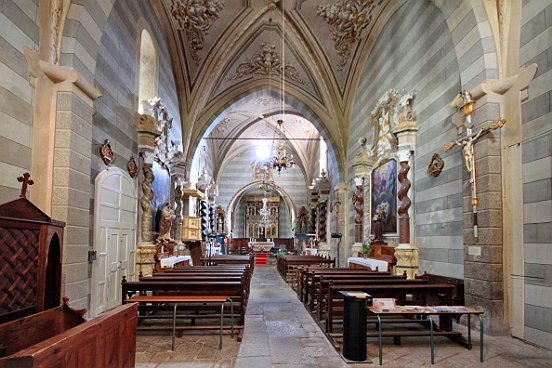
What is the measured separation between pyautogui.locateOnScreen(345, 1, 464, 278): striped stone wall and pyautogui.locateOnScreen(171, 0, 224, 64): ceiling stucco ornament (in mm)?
4997

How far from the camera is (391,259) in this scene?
9102 mm

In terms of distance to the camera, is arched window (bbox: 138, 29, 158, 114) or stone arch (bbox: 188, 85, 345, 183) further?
stone arch (bbox: 188, 85, 345, 183)

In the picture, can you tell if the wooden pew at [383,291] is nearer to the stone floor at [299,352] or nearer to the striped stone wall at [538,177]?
the stone floor at [299,352]

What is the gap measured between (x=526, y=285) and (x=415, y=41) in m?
5.58

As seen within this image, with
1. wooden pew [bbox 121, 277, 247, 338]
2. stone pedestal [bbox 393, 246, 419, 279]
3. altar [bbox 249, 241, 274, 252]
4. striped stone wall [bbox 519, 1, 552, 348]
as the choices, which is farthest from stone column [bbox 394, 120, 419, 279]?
altar [bbox 249, 241, 274, 252]

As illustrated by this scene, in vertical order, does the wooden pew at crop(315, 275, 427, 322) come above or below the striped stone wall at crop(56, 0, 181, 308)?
below

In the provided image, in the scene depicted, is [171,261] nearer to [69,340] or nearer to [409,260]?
[409,260]

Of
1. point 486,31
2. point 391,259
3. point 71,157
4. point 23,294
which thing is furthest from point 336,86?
point 23,294

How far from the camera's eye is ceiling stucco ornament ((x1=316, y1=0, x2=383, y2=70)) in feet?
38.1

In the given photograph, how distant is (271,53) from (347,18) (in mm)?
3264

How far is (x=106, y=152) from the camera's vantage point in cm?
723

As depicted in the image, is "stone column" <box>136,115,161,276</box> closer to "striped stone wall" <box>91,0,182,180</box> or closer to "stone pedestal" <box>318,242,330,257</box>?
"striped stone wall" <box>91,0,182,180</box>

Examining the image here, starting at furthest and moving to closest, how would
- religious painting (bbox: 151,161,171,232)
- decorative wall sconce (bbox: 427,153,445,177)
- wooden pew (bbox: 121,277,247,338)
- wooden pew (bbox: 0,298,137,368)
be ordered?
religious painting (bbox: 151,161,171,232) → decorative wall sconce (bbox: 427,153,445,177) → wooden pew (bbox: 121,277,247,338) → wooden pew (bbox: 0,298,137,368)

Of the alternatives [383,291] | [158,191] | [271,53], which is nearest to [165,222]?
[158,191]
